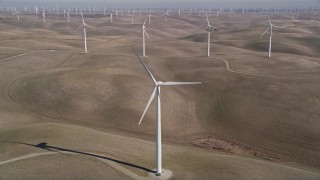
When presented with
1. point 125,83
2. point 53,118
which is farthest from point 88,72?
point 53,118

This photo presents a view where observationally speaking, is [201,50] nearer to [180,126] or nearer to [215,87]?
[215,87]

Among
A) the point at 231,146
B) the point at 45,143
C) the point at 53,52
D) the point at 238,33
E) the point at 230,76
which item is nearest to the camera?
the point at 45,143

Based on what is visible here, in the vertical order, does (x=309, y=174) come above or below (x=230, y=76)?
below

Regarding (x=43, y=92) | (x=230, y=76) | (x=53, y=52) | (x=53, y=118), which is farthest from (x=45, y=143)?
(x=53, y=52)

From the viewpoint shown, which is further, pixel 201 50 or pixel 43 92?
pixel 201 50

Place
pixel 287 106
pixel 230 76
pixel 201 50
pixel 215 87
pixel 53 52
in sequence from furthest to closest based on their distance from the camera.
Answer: pixel 201 50 < pixel 53 52 < pixel 230 76 < pixel 215 87 < pixel 287 106

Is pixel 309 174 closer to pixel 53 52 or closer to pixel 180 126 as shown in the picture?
pixel 180 126
